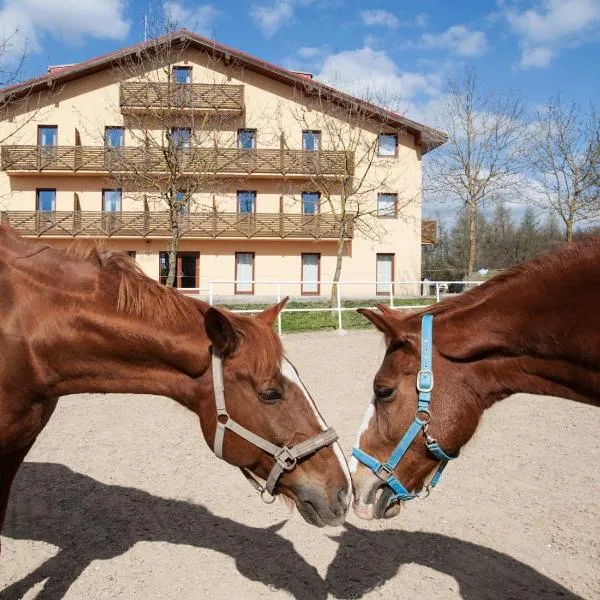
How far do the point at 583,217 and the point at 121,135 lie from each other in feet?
81.8

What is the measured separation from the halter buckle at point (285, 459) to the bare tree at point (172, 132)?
43.8 ft

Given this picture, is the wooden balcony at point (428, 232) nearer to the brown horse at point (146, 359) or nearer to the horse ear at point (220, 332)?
the brown horse at point (146, 359)

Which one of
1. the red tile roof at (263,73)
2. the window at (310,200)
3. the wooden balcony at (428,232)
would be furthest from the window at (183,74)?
the wooden balcony at (428,232)

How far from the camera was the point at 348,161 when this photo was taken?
890 inches

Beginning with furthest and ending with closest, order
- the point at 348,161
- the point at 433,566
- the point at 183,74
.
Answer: the point at 183,74
the point at 348,161
the point at 433,566

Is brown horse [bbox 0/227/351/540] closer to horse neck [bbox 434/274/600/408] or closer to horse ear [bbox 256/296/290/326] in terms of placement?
horse ear [bbox 256/296/290/326]

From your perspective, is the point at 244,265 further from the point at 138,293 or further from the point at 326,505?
the point at 326,505

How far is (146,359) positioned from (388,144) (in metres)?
28.2

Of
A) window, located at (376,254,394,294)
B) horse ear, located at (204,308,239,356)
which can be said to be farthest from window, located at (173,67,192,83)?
horse ear, located at (204,308,239,356)

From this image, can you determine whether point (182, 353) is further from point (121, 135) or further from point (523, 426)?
point (121, 135)

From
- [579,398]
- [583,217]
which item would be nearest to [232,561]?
[579,398]

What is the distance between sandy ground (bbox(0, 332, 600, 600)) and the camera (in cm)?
298

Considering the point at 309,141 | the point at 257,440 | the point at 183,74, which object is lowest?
the point at 257,440

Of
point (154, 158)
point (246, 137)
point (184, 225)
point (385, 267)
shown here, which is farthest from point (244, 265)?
point (385, 267)
